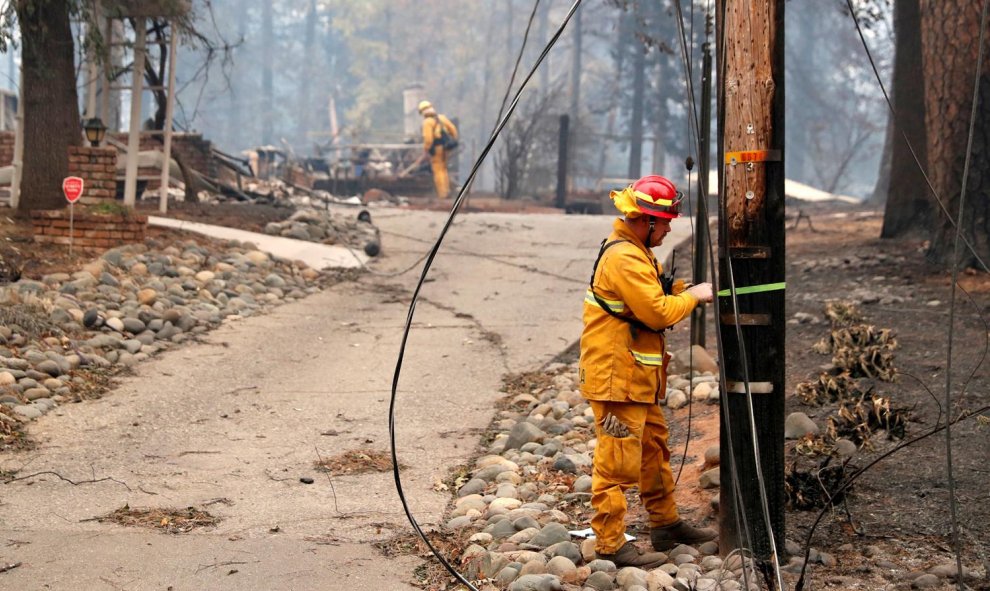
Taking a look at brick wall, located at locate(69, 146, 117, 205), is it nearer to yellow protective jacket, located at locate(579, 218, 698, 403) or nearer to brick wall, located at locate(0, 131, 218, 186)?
brick wall, located at locate(0, 131, 218, 186)

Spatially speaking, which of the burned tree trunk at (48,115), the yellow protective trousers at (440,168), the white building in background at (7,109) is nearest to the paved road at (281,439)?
the burned tree trunk at (48,115)

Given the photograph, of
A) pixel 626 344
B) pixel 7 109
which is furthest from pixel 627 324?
pixel 7 109

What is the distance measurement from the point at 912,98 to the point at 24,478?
1249cm

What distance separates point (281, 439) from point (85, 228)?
17.2ft

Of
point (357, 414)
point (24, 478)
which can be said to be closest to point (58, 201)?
point (357, 414)

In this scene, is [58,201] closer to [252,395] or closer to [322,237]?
[322,237]

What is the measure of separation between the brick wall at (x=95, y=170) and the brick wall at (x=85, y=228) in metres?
0.59

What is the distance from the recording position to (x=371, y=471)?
6816 mm

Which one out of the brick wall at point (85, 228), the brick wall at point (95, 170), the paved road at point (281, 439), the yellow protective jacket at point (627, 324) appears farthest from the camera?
the brick wall at point (95, 170)

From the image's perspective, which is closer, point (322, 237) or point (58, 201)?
point (58, 201)

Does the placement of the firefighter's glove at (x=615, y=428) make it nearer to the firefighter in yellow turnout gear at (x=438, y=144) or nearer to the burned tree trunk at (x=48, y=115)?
the burned tree trunk at (x=48, y=115)

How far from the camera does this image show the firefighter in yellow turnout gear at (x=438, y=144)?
27484mm

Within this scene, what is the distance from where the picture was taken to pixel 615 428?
16.1 feet

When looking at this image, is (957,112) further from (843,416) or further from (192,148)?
(192,148)
